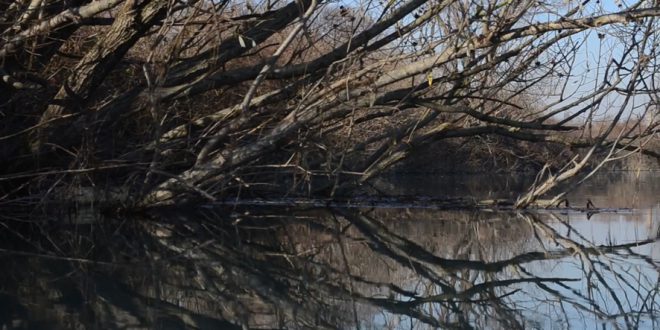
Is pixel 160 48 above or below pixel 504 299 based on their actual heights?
above

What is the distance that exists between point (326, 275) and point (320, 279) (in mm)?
212

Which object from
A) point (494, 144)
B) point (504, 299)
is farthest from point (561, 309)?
point (494, 144)

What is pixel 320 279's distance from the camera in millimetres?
5812

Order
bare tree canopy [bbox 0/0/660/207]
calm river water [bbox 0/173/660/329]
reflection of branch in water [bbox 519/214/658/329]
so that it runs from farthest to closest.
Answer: bare tree canopy [bbox 0/0/660/207], reflection of branch in water [bbox 519/214/658/329], calm river water [bbox 0/173/660/329]

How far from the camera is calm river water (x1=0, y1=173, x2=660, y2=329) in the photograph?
4500 mm

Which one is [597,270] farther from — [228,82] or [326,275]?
[228,82]

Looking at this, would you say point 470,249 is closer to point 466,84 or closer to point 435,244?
point 435,244

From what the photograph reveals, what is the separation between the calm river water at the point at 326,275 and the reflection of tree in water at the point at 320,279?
1cm

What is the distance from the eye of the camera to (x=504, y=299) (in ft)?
16.8

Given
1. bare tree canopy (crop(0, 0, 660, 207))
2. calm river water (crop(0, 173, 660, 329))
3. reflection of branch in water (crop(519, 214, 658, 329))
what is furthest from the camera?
bare tree canopy (crop(0, 0, 660, 207))

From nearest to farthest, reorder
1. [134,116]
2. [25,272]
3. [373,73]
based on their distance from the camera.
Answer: [25,272] < [373,73] < [134,116]

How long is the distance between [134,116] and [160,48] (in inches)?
44.4

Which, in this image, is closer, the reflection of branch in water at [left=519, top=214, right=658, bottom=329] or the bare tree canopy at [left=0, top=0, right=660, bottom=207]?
the reflection of branch in water at [left=519, top=214, right=658, bottom=329]

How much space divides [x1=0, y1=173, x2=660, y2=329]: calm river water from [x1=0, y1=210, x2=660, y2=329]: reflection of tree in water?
0.01 m
